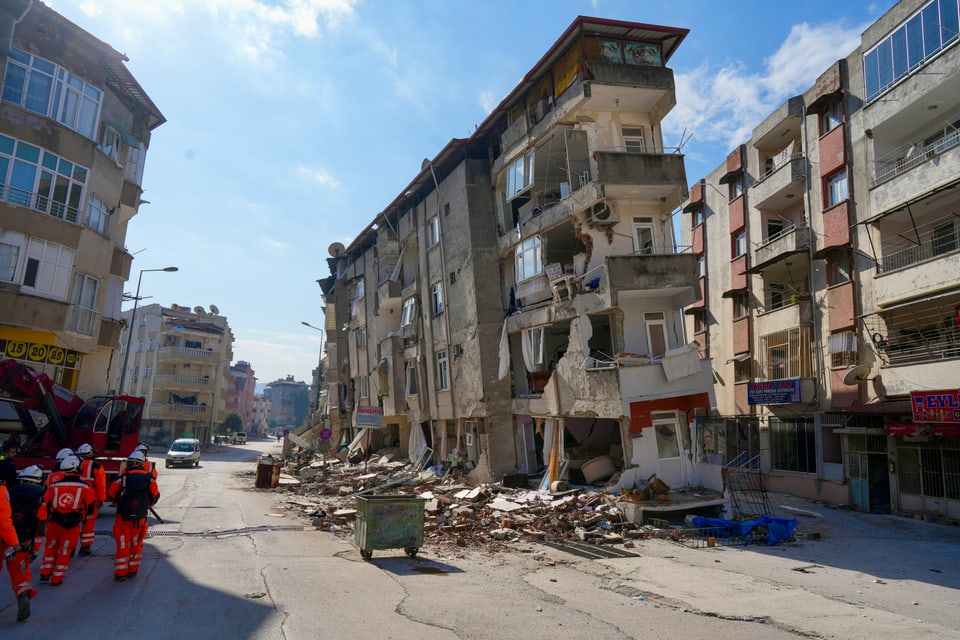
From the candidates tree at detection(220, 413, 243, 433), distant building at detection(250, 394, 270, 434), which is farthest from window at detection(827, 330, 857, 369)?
distant building at detection(250, 394, 270, 434)

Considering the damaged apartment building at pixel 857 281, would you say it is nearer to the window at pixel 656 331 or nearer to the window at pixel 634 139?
the window at pixel 656 331

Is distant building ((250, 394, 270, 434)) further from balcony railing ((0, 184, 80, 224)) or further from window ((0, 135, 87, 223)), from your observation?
window ((0, 135, 87, 223))

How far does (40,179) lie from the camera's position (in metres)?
19.9

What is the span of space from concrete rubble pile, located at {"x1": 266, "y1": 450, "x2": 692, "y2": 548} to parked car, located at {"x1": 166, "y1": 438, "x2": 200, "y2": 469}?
52.2 feet

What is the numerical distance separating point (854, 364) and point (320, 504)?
18.7 m

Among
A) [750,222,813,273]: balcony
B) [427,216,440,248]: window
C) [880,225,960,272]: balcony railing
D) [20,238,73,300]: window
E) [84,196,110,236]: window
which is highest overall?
[427,216,440,248]: window

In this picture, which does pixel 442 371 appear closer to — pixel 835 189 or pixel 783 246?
pixel 783 246

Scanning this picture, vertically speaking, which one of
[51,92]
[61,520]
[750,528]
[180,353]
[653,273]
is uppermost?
[51,92]

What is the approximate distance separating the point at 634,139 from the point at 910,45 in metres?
8.59

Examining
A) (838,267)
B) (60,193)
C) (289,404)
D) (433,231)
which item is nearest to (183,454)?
(60,193)

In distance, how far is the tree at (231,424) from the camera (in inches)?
3612

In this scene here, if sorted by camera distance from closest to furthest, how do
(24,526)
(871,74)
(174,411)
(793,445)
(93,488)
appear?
(24,526)
(93,488)
(871,74)
(793,445)
(174,411)

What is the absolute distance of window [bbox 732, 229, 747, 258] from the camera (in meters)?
28.7

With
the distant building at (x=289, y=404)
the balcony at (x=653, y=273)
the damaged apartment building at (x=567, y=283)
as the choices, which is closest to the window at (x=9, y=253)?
the damaged apartment building at (x=567, y=283)
